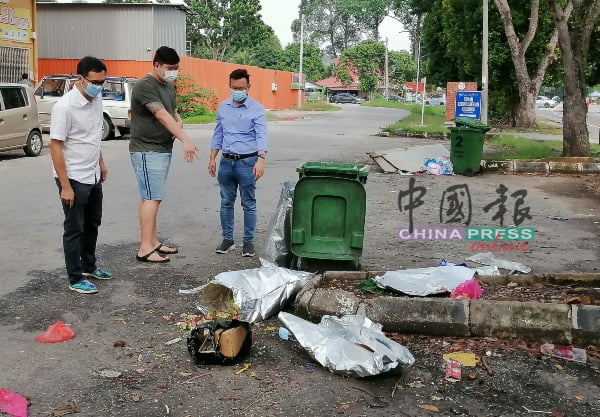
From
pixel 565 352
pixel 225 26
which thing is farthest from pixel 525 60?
pixel 225 26

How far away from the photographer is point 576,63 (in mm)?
15367

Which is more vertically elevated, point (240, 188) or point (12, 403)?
point (240, 188)

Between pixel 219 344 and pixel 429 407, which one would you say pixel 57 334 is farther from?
pixel 429 407

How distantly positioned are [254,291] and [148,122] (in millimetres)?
2043

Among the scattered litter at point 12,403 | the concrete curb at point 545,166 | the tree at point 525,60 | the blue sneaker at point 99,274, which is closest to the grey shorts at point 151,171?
the blue sneaker at point 99,274

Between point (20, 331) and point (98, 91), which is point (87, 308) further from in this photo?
point (98, 91)

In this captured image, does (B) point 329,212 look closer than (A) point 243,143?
Yes

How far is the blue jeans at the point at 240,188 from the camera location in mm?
6762

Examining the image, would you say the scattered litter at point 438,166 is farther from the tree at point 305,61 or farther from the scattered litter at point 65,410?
the tree at point 305,61

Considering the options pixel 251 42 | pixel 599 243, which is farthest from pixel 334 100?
pixel 599 243

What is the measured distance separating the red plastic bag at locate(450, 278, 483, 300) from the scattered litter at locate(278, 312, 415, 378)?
31.1 inches

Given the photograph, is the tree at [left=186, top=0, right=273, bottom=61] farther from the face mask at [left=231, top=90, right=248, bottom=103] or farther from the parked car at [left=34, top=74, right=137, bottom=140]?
the face mask at [left=231, top=90, right=248, bottom=103]

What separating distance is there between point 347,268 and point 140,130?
87.9 inches

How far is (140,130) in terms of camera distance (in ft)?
20.6
